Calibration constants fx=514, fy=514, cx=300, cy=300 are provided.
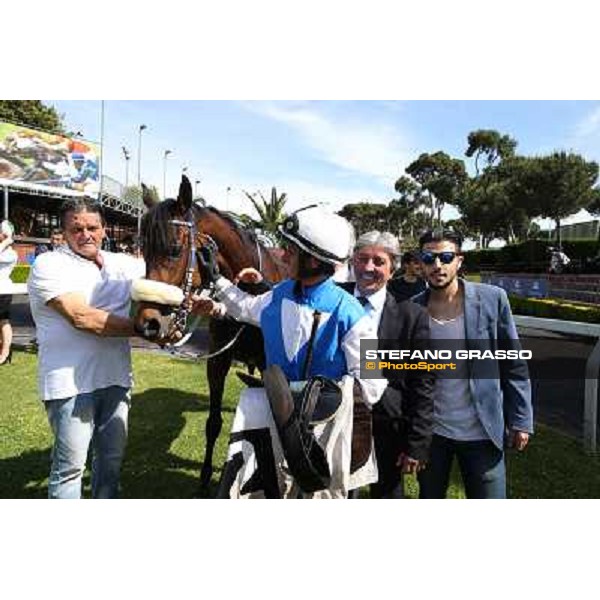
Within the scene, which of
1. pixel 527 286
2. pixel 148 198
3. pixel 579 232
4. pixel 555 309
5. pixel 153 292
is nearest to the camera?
pixel 153 292

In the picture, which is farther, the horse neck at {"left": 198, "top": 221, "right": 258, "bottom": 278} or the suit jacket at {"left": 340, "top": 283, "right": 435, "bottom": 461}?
the horse neck at {"left": 198, "top": 221, "right": 258, "bottom": 278}

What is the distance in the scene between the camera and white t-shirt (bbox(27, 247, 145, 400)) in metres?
2.44

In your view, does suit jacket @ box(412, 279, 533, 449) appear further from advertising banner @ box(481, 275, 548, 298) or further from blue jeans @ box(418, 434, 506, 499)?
advertising banner @ box(481, 275, 548, 298)

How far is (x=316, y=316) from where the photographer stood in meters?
2.06

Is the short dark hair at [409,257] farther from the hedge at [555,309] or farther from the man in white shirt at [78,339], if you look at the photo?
the hedge at [555,309]

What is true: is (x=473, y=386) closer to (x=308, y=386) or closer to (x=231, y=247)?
(x=308, y=386)

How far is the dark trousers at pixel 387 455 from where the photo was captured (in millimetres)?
2422

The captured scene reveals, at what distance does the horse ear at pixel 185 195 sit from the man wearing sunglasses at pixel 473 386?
1258 millimetres

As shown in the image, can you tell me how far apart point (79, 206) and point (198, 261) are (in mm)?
657

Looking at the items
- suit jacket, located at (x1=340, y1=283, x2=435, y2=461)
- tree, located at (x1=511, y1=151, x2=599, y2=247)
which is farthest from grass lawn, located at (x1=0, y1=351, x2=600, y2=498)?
tree, located at (x1=511, y1=151, x2=599, y2=247)

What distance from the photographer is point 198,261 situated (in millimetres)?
2826

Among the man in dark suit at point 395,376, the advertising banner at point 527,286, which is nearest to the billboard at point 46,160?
the advertising banner at point 527,286

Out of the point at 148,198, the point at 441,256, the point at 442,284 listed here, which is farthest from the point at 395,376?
the point at 148,198

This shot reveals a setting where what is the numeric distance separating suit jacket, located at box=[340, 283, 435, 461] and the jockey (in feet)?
0.91
